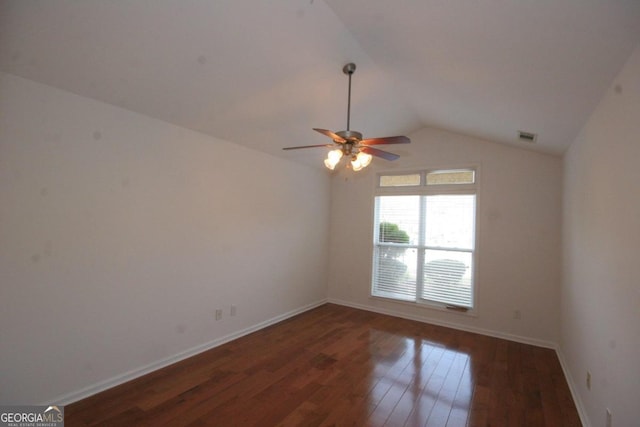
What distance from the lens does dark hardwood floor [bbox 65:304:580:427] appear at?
2.34m

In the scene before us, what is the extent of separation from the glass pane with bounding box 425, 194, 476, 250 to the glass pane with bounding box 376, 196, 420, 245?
209 mm

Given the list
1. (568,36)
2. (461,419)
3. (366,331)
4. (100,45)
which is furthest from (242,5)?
(366,331)

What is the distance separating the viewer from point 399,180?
5133 millimetres

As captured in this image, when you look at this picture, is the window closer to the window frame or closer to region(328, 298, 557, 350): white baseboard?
the window frame

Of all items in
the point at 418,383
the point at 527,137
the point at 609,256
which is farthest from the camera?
the point at 527,137

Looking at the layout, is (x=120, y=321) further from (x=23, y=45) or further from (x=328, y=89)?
(x=328, y=89)

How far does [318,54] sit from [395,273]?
3.73 m

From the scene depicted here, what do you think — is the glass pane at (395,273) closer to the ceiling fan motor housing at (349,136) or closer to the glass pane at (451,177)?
the glass pane at (451,177)

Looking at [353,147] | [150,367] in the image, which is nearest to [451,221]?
[353,147]

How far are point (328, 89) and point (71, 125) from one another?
7.54 feet

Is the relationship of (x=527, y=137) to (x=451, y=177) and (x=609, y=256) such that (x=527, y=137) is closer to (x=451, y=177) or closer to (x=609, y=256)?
(x=451, y=177)

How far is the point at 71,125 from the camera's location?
94.1 inches

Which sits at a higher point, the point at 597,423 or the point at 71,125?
the point at 71,125

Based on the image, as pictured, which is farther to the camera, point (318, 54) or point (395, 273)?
point (395, 273)
